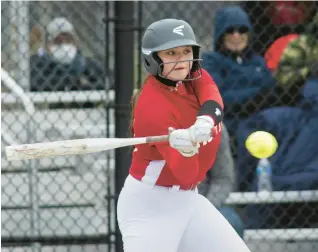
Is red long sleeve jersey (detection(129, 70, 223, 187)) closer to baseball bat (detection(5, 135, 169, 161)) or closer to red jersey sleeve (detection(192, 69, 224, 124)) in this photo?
red jersey sleeve (detection(192, 69, 224, 124))

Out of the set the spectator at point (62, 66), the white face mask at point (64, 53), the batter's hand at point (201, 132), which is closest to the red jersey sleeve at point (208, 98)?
the batter's hand at point (201, 132)

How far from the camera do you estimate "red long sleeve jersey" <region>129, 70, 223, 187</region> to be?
3195mm

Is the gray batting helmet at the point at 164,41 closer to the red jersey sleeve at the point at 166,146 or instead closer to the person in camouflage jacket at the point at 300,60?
the red jersey sleeve at the point at 166,146

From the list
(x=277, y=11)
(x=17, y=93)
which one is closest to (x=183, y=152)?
(x=17, y=93)

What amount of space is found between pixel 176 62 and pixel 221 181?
1.27 m

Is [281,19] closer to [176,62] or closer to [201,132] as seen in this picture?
[176,62]

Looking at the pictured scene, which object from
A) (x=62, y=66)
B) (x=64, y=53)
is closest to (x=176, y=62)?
(x=62, y=66)

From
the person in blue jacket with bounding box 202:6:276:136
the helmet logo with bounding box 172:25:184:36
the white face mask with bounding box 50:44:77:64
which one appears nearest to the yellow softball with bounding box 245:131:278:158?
the helmet logo with bounding box 172:25:184:36

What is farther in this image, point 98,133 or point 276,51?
point 98,133

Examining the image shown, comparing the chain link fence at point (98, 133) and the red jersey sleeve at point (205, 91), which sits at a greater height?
the red jersey sleeve at point (205, 91)

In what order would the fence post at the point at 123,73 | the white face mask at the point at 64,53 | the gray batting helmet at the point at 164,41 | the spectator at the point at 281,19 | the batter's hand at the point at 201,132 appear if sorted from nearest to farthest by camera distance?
the batter's hand at the point at 201,132 → the gray batting helmet at the point at 164,41 → the fence post at the point at 123,73 → the spectator at the point at 281,19 → the white face mask at the point at 64,53

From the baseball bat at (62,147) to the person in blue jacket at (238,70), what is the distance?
1.90m

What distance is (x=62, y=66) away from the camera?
209 inches

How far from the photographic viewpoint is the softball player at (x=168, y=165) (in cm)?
326
